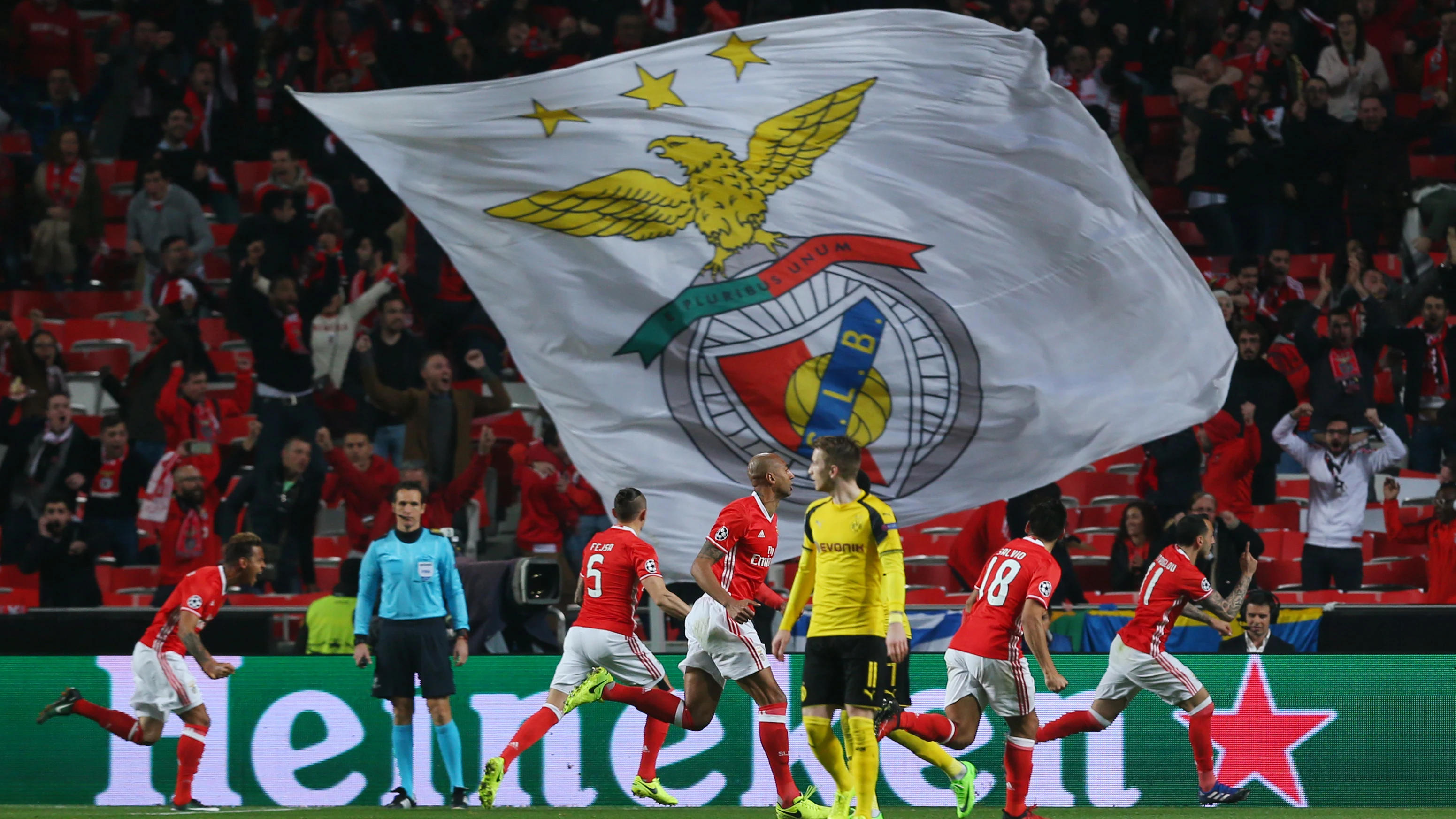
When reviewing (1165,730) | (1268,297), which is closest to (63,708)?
(1165,730)

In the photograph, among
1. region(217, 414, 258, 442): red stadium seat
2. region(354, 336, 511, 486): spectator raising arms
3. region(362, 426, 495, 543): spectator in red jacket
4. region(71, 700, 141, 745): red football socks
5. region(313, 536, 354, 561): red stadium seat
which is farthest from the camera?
region(217, 414, 258, 442): red stadium seat

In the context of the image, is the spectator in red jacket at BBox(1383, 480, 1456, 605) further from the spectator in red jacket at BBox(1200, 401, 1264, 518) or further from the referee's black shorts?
the referee's black shorts

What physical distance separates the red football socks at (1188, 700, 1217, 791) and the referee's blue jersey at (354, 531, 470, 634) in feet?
14.6

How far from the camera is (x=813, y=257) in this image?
39.9 feet

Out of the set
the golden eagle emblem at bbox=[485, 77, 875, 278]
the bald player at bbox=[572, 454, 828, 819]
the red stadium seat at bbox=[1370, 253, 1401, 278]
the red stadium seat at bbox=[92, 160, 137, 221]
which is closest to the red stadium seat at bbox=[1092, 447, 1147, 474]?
the red stadium seat at bbox=[1370, 253, 1401, 278]

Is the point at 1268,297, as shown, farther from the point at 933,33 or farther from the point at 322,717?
the point at 322,717

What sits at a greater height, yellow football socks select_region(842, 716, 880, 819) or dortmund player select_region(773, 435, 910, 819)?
dortmund player select_region(773, 435, 910, 819)

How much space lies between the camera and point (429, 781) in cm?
1184

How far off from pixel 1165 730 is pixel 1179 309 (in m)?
2.80

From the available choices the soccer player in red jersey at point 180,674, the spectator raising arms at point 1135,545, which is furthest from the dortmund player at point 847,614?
the spectator raising arms at point 1135,545

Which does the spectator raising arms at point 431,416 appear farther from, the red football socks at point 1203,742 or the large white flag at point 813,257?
the red football socks at point 1203,742

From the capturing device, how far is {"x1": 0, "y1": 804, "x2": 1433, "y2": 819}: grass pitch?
1057 cm

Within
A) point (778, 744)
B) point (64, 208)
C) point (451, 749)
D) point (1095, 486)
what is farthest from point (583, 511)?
point (64, 208)

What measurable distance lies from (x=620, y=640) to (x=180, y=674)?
9.57 ft
